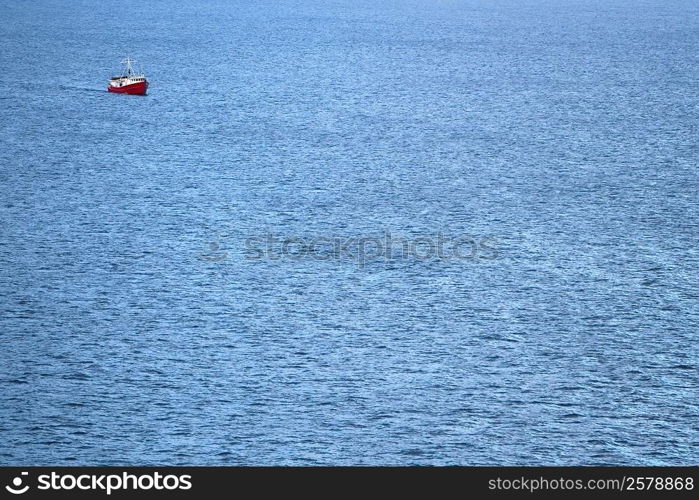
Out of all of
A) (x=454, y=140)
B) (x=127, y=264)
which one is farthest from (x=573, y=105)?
(x=127, y=264)

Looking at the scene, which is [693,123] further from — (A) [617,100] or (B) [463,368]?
(B) [463,368]

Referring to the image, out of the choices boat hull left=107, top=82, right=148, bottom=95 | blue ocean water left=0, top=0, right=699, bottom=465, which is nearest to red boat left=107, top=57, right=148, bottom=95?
boat hull left=107, top=82, right=148, bottom=95

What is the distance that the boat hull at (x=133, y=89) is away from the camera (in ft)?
627

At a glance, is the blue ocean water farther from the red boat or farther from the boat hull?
the boat hull

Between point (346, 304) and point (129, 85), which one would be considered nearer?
point (346, 304)

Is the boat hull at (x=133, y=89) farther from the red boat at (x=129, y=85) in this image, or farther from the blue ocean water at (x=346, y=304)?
the blue ocean water at (x=346, y=304)

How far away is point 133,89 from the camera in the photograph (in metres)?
192

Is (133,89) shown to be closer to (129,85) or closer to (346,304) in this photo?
(129,85)

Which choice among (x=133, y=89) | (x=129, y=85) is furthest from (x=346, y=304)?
(x=133, y=89)

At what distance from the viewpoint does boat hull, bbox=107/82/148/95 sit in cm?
19100

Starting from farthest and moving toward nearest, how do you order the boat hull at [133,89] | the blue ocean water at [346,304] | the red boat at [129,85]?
the boat hull at [133,89] → the red boat at [129,85] → the blue ocean water at [346,304]

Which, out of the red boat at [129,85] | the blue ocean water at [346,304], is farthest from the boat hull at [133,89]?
the blue ocean water at [346,304]

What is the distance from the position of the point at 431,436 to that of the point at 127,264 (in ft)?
131

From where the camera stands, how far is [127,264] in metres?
93.8
